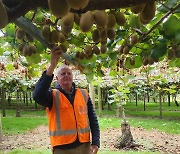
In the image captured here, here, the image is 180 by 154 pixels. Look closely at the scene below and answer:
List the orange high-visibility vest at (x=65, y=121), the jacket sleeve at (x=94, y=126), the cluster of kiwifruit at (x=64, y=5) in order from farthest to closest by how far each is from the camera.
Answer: the jacket sleeve at (x=94, y=126) < the orange high-visibility vest at (x=65, y=121) < the cluster of kiwifruit at (x=64, y=5)

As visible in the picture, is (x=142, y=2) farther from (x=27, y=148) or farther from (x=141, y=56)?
(x=27, y=148)

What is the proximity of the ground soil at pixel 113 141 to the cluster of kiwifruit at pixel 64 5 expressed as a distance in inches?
238

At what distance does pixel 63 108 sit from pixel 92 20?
66.0 inches

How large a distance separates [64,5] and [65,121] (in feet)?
6.41

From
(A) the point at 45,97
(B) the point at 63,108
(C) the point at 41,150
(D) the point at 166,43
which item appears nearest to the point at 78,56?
(D) the point at 166,43

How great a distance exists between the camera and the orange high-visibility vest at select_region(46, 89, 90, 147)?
2453 millimetres

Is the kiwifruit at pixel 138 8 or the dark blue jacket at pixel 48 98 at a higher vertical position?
the kiwifruit at pixel 138 8

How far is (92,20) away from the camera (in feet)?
2.89

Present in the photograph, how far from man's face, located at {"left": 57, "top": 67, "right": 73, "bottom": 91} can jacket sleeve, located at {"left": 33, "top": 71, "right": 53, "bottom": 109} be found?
0.21 metres

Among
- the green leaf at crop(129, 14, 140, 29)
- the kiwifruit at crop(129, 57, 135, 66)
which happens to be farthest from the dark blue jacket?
the green leaf at crop(129, 14, 140, 29)

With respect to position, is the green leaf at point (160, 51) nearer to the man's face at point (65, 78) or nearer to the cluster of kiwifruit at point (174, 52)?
the cluster of kiwifruit at point (174, 52)

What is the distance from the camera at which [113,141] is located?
7395 millimetres

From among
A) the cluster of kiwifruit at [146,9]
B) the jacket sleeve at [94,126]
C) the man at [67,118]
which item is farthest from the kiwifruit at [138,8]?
the jacket sleeve at [94,126]

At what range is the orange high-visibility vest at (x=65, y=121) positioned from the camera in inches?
96.6
